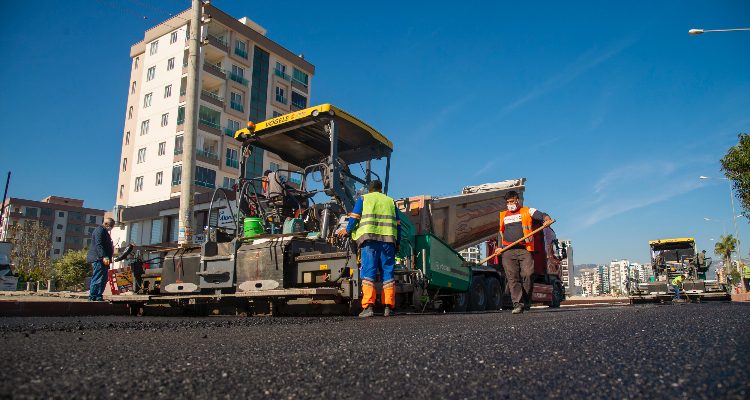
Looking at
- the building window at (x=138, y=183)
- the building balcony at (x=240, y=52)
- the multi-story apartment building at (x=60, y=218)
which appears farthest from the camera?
the multi-story apartment building at (x=60, y=218)

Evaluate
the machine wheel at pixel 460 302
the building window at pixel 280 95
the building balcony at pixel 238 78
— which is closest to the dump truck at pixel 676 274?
the machine wheel at pixel 460 302

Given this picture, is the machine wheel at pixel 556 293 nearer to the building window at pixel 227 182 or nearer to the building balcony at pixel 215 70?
the building window at pixel 227 182

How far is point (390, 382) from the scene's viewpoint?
1.65 metres

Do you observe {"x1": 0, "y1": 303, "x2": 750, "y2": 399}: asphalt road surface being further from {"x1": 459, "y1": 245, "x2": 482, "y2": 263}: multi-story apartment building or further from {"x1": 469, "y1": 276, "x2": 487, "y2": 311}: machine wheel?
{"x1": 459, "y1": 245, "x2": 482, "y2": 263}: multi-story apartment building

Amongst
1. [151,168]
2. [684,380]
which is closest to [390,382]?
[684,380]

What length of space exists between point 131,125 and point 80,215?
193 feet

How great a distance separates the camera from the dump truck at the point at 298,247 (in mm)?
5375

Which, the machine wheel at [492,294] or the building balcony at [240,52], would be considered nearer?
the machine wheel at [492,294]

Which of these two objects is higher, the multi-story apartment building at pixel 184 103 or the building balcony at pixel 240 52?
the building balcony at pixel 240 52

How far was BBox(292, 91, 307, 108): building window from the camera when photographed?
3959 centimetres

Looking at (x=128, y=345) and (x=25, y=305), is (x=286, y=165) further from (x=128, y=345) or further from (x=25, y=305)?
(x=128, y=345)

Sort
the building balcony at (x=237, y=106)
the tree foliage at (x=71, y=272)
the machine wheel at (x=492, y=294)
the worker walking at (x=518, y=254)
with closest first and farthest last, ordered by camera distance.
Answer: the worker walking at (x=518, y=254) → the machine wheel at (x=492, y=294) → the tree foliage at (x=71, y=272) → the building balcony at (x=237, y=106)

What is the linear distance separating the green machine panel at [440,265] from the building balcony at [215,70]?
29.8m

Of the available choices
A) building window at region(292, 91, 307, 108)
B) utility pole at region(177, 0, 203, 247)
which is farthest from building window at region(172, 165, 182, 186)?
utility pole at region(177, 0, 203, 247)
